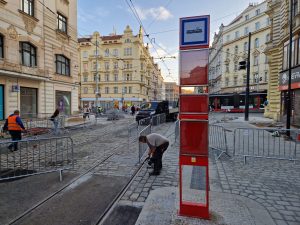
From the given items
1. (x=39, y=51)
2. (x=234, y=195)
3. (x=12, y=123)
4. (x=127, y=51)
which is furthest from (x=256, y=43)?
(x=12, y=123)

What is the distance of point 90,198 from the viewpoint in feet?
12.9

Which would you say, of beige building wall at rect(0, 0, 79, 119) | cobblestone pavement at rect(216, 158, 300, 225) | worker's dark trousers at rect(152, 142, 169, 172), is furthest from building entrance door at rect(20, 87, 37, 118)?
cobblestone pavement at rect(216, 158, 300, 225)

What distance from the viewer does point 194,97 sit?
9.77 feet

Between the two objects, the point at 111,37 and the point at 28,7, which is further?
the point at 111,37

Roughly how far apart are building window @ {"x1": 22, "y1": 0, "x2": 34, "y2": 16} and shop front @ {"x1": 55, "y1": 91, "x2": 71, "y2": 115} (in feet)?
21.8

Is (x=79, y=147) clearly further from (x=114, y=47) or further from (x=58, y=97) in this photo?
(x=114, y=47)

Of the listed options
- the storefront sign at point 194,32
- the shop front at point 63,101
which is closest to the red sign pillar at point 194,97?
the storefront sign at point 194,32

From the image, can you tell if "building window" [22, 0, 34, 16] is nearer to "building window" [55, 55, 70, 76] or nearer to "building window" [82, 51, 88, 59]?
"building window" [55, 55, 70, 76]

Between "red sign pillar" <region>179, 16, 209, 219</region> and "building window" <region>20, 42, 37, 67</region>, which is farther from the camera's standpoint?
"building window" <region>20, 42, 37, 67</region>

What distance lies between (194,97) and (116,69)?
169 feet

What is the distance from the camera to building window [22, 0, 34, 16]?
549 inches

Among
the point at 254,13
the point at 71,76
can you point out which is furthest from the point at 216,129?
the point at 254,13

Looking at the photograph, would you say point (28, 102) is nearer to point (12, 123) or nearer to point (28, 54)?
point (28, 54)

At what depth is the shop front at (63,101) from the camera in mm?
18002
